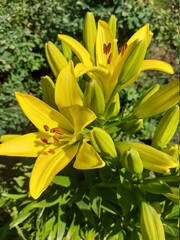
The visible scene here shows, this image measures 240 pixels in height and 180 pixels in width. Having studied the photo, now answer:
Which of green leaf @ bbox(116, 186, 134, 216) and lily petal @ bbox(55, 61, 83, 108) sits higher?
lily petal @ bbox(55, 61, 83, 108)

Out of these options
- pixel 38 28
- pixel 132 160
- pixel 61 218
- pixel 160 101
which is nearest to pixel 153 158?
pixel 132 160

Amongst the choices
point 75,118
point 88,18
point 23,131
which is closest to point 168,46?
point 23,131

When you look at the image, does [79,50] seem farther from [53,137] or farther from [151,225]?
[151,225]

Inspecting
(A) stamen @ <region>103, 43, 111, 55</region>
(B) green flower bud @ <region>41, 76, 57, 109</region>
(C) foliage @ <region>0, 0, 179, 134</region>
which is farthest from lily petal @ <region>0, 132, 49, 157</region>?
(C) foliage @ <region>0, 0, 179, 134</region>

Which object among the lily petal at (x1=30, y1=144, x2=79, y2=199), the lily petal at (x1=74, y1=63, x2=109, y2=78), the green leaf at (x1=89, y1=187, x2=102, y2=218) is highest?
the lily petal at (x1=74, y1=63, x2=109, y2=78)

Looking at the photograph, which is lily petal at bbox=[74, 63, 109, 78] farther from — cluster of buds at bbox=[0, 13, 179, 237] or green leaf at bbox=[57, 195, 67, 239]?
green leaf at bbox=[57, 195, 67, 239]

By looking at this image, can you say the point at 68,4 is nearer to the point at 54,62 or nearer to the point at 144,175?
the point at 54,62
